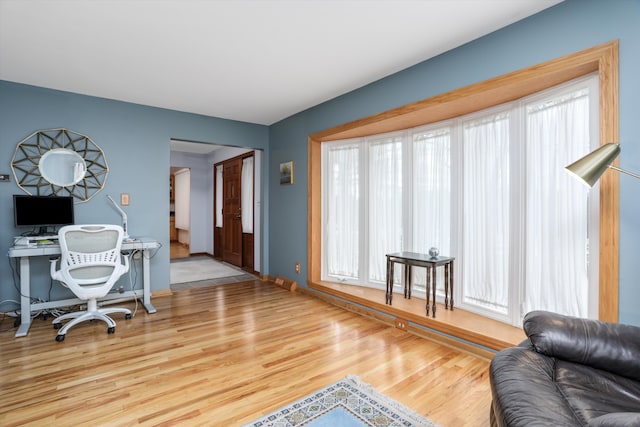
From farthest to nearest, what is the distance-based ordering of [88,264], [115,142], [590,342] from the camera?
[115,142] < [88,264] < [590,342]

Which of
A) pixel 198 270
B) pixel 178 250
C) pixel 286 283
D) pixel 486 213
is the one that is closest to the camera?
pixel 486 213

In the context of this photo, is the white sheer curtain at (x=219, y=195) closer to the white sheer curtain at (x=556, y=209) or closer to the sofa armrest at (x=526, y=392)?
the white sheer curtain at (x=556, y=209)

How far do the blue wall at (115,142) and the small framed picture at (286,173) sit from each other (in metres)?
0.96

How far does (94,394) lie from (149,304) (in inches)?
73.4

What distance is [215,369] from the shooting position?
242cm

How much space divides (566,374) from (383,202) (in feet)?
9.40

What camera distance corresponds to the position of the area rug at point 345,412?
5.90 ft

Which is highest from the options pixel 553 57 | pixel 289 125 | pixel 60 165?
pixel 289 125

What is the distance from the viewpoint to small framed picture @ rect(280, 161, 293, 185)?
4891mm

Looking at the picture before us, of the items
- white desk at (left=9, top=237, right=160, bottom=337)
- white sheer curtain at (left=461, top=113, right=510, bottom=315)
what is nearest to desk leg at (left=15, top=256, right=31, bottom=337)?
white desk at (left=9, top=237, right=160, bottom=337)

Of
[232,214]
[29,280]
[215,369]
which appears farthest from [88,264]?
[232,214]

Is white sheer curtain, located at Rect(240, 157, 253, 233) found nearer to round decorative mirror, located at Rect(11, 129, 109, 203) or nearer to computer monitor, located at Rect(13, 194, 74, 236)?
round decorative mirror, located at Rect(11, 129, 109, 203)

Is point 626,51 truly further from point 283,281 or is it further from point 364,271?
point 283,281

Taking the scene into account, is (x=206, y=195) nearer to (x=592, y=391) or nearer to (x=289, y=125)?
(x=289, y=125)
